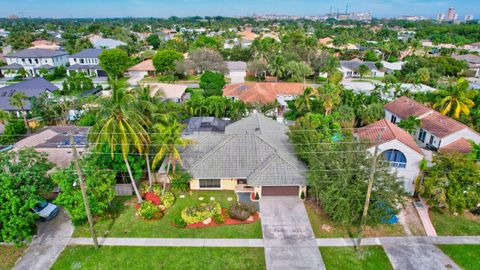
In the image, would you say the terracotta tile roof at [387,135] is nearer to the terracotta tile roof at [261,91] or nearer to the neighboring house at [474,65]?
the terracotta tile roof at [261,91]

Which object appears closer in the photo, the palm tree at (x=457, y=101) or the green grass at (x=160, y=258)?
the green grass at (x=160, y=258)

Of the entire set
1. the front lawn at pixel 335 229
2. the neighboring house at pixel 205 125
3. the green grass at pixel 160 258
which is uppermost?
the neighboring house at pixel 205 125

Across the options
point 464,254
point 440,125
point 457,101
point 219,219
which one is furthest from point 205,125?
point 457,101

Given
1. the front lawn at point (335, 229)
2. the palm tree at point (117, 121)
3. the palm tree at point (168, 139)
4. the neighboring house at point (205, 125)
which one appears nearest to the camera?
the palm tree at point (117, 121)

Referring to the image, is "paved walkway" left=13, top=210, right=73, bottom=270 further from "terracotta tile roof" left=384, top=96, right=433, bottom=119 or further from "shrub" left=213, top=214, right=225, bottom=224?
"terracotta tile roof" left=384, top=96, right=433, bottom=119

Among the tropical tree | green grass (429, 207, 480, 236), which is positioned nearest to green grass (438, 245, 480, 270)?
green grass (429, 207, 480, 236)

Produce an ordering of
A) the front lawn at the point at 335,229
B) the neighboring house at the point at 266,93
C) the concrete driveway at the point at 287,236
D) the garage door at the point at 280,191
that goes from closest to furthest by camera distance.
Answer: the concrete driveway at the point at 287,236 → the front lawn at the point at 335,229 → the garage door at the point at 280,191 → the neighboring house at the point at 266,93

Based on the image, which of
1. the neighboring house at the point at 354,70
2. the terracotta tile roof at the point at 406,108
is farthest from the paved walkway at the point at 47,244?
the neighboring house at the point at 354,70

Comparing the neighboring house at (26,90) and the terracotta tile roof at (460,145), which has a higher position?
the neighboring house at (26,90)
